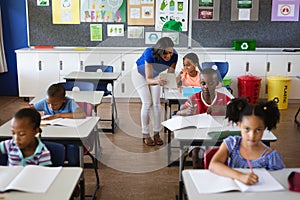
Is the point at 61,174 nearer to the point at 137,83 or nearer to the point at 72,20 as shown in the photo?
the point at 137,83

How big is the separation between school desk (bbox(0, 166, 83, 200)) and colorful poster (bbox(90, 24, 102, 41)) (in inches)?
192

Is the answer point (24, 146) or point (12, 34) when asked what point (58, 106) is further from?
point (12, 34)

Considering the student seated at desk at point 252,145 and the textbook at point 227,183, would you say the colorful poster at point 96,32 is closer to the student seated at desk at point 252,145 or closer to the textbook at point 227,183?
the student seated at desk at point 252,145

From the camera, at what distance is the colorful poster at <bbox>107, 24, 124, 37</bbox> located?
643cm

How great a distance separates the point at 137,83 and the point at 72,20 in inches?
109

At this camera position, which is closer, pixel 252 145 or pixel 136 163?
pixel 252 145

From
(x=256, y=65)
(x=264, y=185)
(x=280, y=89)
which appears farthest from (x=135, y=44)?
(x=264, y=185)

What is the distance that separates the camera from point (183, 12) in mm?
6324

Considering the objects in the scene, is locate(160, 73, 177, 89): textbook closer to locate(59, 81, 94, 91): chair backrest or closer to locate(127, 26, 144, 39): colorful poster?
locate(59, 81, 94, 91): chair backrest

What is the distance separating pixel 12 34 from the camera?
649cm

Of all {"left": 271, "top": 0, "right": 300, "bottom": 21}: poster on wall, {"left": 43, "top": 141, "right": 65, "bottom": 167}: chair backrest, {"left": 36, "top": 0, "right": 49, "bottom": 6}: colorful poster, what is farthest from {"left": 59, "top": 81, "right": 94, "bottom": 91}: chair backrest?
{"left": 271, "top": 0, "right": 300, "bottom": 21}: poster on wall

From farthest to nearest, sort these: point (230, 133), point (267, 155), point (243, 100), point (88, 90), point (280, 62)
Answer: point (280, 62)
point (88, 90)
point (230, 133)
point (243, 100)
point (267, 155)

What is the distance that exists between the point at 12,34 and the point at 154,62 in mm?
3530

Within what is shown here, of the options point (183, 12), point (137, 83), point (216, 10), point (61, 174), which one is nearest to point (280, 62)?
point (216, 10)
